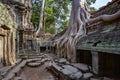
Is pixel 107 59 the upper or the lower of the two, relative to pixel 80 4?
lower

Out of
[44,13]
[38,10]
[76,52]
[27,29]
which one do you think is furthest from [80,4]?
[38,10]

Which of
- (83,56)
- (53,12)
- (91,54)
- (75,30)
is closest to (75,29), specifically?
(75,30)

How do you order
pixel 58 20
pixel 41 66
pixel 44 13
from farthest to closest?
pixel 58 20 → pixel 44 13 → pixel 41 66

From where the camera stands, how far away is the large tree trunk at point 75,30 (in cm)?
961

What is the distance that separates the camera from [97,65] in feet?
20.2

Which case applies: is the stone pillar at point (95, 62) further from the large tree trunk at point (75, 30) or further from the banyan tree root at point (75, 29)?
the large tree trunk at point (75, 30)

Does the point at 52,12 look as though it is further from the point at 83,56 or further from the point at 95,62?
the point at 95,62

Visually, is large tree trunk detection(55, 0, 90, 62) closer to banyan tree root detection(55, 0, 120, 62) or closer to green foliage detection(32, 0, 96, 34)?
banyan tree root detection(55, 0, 120, 62)

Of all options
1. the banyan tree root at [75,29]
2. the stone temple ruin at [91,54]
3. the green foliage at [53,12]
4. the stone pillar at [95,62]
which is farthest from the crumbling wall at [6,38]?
the green foliage at [53,12]

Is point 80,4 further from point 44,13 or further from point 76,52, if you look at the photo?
point 44,13

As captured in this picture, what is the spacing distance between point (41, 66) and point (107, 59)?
4777mm

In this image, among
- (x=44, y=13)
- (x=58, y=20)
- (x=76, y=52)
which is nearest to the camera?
(x=76, y=52)

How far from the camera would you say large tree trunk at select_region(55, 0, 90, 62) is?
378 inches

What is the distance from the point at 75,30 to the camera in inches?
429
